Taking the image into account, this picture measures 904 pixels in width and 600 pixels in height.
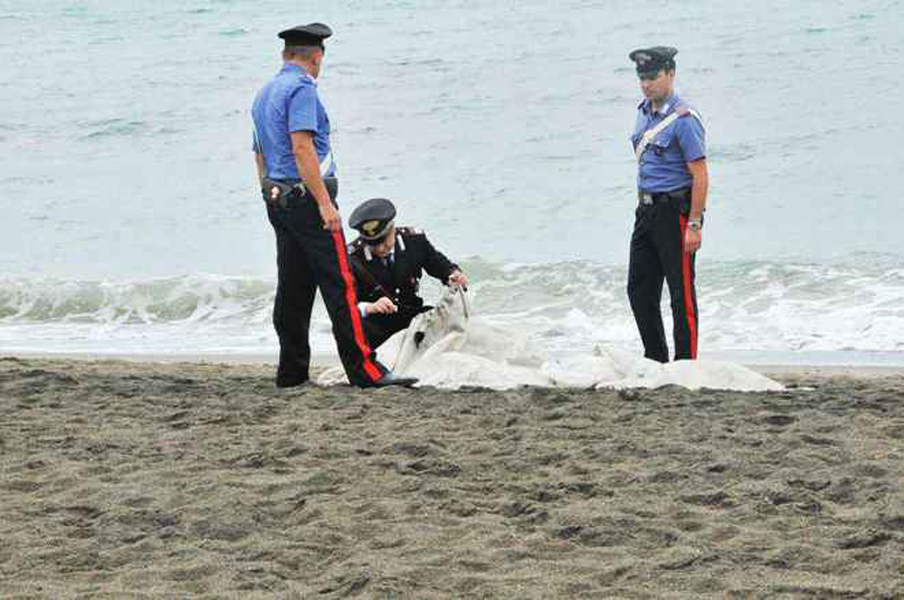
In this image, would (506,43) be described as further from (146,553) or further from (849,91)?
(146,553)

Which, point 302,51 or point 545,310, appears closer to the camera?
point 302,51

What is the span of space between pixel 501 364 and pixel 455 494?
244cm

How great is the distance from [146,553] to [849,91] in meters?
17.2

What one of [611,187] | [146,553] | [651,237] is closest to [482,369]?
[651,237]

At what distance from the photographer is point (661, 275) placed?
24.3 ft

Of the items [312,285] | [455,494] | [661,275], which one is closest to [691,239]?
[661,275]

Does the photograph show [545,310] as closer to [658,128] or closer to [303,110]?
[658,128]

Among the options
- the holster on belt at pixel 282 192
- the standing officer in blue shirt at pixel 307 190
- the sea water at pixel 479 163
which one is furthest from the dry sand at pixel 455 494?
the sea water at pixel 479 163

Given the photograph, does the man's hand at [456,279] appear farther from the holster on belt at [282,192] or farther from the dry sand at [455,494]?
the holster on belt at [282,192]

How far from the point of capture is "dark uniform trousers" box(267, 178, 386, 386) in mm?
6801

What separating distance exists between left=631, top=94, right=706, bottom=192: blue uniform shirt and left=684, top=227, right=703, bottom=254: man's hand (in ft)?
0.76

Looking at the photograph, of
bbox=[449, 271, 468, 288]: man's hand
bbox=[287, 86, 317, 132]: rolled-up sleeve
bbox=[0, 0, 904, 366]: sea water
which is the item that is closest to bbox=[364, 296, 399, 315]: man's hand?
bbox=[449, 271, 468, 288]: man's hand

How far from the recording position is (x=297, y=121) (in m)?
6.64

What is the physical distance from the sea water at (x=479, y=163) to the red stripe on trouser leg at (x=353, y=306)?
10.6ft
